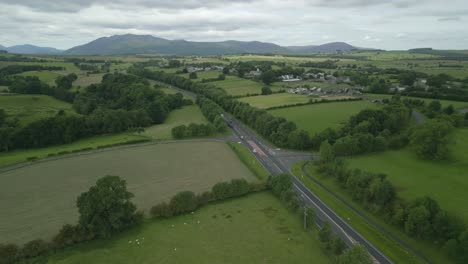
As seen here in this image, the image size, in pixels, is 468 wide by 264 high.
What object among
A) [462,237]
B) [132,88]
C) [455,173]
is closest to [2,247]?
[462,237]

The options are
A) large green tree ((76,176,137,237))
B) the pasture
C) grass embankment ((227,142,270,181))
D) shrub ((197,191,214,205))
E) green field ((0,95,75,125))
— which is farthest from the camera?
the pasture

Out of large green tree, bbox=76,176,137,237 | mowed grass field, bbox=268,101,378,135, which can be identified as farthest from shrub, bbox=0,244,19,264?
mowed grass field, bbox=268,101,378,135

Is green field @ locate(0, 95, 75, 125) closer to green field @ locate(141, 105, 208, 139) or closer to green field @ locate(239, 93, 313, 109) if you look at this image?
green field @ locate(141, 105, 208, 139)

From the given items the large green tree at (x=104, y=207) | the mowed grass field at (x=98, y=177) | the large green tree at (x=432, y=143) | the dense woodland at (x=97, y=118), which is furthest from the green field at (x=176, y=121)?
the large green tree at (x=432, y=143)

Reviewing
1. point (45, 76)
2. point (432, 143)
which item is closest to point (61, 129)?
point (432, 143)

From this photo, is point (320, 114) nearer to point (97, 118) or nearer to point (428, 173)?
point (428, 173)

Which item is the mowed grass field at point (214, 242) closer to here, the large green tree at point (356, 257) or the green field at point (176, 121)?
the large green tree at point (356, 257)

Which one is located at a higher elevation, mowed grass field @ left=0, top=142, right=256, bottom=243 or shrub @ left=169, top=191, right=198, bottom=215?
shrub @ left=169, top=191, right=198, bottom=215
